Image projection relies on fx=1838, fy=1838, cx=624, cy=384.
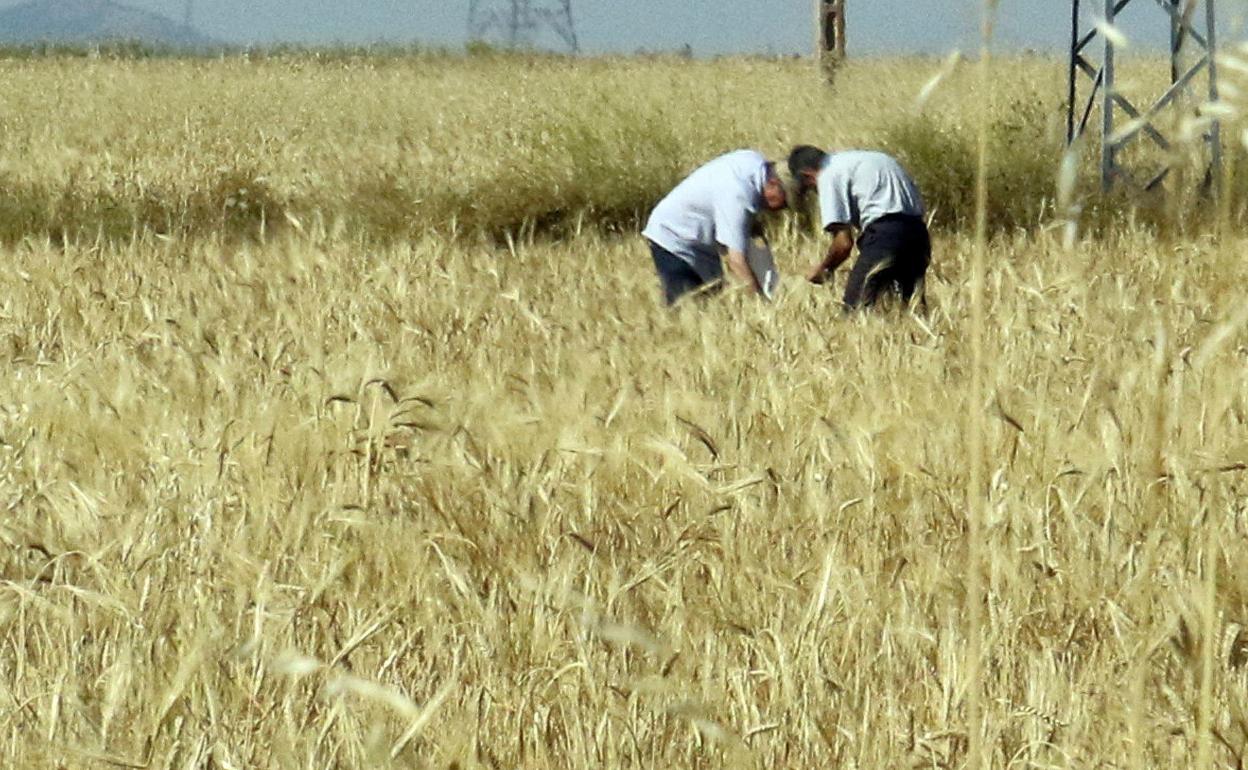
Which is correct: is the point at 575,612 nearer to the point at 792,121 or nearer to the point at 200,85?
the point at 792,121

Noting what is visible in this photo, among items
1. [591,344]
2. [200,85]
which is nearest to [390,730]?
[591,344]

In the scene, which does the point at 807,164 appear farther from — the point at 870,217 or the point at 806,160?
the point at 870,217

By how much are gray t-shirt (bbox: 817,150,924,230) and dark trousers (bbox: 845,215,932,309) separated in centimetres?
6

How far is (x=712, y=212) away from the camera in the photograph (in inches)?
334

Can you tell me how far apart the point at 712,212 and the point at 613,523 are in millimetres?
4739

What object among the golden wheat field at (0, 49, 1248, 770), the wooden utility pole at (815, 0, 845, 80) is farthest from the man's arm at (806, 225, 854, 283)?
the wooden utility pole at (815, 0, 845, 80)

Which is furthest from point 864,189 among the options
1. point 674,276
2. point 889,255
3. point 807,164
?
point 674,276

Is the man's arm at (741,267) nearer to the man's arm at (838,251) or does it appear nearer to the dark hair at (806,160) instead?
the man's arm at (838,251)

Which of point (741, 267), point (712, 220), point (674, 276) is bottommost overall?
point (674, 276)

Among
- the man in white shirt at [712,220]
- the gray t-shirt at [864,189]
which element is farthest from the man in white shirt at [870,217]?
the man in white shirt at [712,220]

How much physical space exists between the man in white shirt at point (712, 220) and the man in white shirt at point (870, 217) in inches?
7.9

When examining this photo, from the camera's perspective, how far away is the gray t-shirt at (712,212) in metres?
8.04

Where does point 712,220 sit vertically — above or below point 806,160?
below

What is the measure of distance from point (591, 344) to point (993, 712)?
12.8ft
